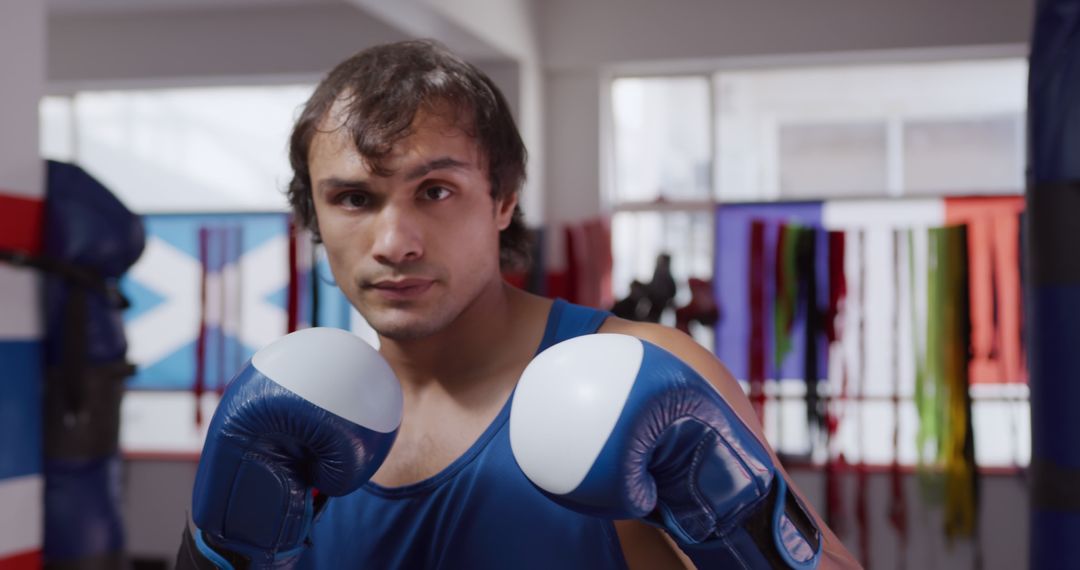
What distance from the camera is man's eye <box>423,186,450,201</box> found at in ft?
4.25

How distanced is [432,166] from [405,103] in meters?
0.10

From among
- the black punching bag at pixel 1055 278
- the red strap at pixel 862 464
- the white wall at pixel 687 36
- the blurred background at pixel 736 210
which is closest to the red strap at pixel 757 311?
the blurred background at pixel 736 210

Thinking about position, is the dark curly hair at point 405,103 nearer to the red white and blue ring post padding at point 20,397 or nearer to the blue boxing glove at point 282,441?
the blue boxing glove at point 282,441

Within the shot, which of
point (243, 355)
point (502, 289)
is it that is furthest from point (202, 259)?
point (502, 289)

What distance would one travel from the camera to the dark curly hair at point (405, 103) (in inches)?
50.8

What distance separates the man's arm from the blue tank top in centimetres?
21

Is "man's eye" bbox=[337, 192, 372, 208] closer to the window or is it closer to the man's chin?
the man's chin

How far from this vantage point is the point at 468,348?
4.68 feet

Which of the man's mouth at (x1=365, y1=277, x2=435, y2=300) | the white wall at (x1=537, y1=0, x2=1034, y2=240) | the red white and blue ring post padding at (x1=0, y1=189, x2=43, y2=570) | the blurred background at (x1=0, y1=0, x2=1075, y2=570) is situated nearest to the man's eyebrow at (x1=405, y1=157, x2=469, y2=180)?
the man's mouth at (x1=365, y1=277, x2=435, y2=300)

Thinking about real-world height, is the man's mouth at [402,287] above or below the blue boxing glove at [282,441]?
above

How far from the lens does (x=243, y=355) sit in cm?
531

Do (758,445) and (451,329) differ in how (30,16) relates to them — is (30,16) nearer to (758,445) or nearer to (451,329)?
(451,329)

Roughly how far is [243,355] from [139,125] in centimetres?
141

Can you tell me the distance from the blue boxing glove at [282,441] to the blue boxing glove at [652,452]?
0.19 metres
